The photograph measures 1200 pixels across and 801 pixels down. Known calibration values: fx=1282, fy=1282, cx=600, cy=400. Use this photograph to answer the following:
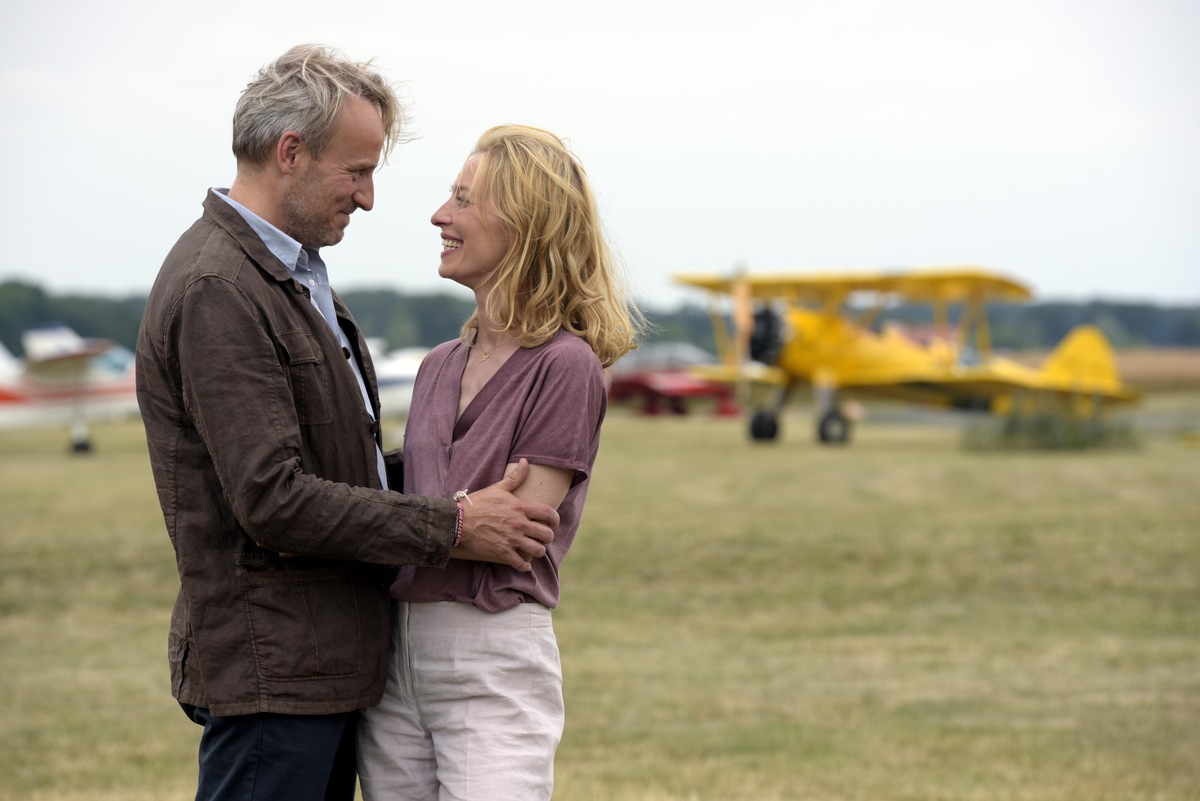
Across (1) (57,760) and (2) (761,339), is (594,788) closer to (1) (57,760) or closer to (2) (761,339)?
(1) (57,760)

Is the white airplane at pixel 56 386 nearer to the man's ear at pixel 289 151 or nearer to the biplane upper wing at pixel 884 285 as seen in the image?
the biplane upper wing at pixel 884 285

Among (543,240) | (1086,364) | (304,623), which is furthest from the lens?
(1086,364)

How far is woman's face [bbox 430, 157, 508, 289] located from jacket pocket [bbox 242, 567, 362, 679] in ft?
1.61

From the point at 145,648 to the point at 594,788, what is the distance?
11.9 ft

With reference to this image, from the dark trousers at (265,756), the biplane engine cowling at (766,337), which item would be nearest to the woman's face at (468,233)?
the dark trousers at (265,756)

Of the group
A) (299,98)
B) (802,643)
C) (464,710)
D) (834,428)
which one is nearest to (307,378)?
(299,98)

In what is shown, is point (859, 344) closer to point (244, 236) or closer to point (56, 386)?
point (56, 386)

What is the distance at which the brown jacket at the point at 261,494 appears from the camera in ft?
5.59

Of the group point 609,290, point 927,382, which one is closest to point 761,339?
point 927,382

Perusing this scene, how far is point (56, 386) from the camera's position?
77.8ft

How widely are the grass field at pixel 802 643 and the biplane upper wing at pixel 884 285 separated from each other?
33.8ft

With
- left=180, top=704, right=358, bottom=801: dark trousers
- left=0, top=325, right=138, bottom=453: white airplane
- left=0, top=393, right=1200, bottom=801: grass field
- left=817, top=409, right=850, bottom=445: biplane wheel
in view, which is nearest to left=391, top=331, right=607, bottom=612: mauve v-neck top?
left=180, top=704, right=358, bottom=801: dark trousers

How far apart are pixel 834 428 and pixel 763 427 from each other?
1.23 metres

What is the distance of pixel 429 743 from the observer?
1941mm
